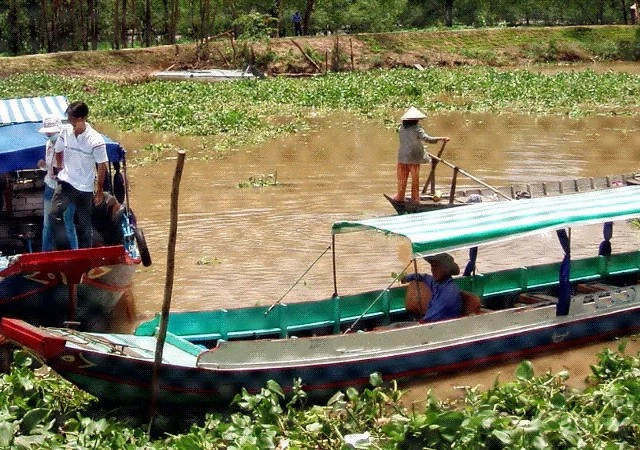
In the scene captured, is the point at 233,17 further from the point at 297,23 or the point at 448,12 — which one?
the point at 448,12

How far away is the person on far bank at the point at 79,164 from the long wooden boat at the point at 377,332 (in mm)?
1434

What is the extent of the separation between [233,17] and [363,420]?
38409 millimetres

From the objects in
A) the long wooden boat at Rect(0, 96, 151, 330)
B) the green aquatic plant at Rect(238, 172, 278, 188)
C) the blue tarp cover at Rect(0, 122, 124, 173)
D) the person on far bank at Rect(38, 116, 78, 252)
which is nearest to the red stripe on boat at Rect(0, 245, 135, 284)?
the long wooden boat at Rect(0, 96, 151, 330)

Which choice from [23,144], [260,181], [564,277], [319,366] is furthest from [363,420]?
[260,181]

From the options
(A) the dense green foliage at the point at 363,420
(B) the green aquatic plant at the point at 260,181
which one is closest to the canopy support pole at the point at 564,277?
(A) the dense green foliage at the point at 363,420

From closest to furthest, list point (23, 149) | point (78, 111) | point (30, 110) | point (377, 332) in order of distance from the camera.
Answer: point (377, 332), point (78, 111), point (23, 149), point (30, 110)

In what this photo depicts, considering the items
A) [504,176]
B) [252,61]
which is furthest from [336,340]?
[252,61]

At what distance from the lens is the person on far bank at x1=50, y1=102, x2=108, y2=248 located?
8688 millimetres

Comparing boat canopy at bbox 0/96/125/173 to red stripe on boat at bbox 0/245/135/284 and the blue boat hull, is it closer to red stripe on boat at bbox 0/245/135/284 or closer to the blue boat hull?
red stripe on boat at bbox 0/245/135/284

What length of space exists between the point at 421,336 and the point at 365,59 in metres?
31.6

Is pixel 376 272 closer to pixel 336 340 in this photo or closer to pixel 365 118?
pixel 336 340

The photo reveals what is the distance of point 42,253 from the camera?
853cm

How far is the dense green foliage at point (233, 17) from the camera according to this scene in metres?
38.8

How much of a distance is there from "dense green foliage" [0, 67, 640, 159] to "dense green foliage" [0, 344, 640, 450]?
13.9 meters
